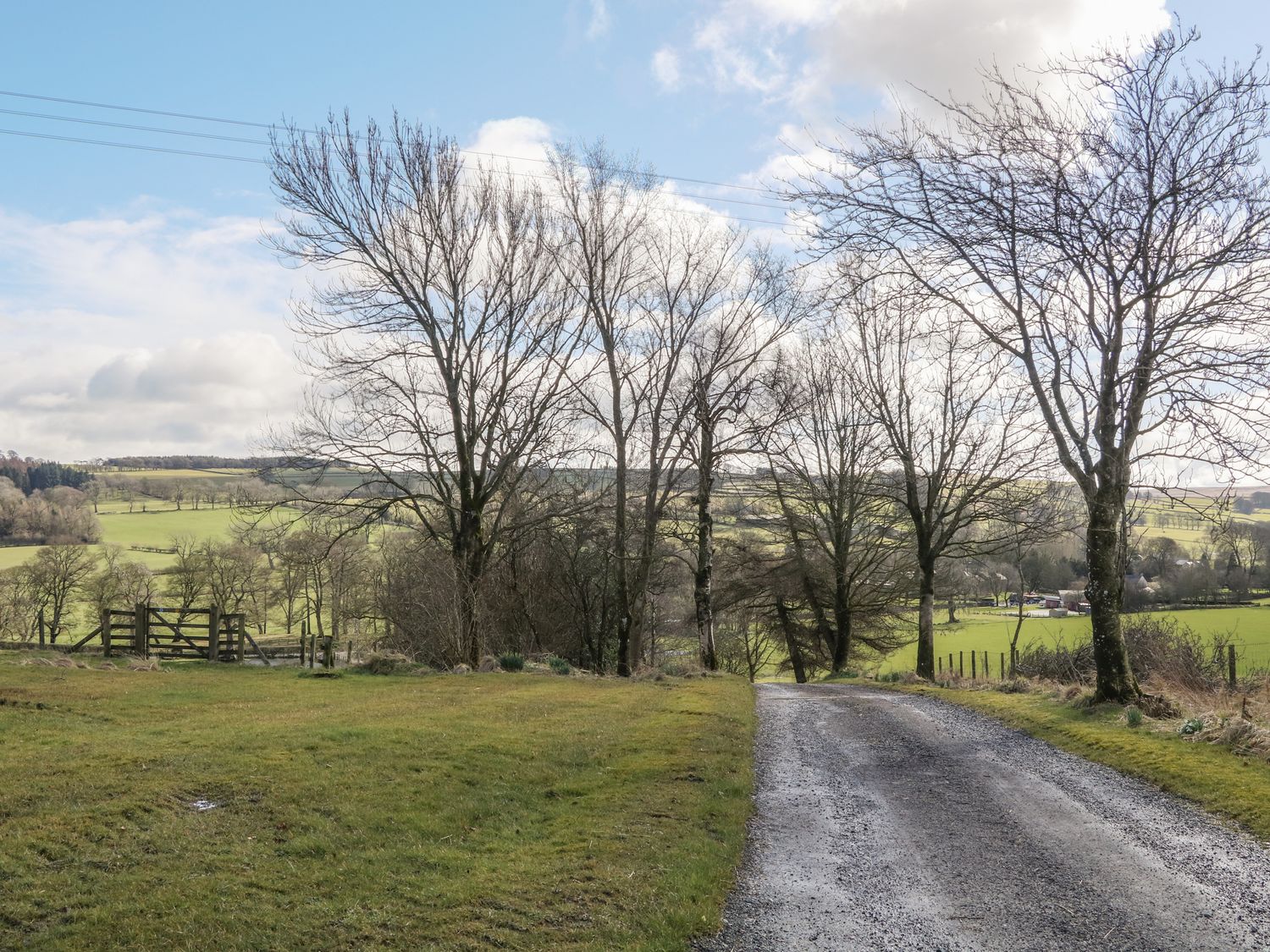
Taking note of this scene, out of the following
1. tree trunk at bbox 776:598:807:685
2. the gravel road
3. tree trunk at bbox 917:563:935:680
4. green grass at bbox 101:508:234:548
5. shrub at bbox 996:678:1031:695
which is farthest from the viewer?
green grass at bbox 101:508:234:548

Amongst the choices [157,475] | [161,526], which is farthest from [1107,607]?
[157,475]

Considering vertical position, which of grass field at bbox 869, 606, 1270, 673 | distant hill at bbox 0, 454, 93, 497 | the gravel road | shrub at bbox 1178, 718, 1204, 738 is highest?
distant hill at bbox 0, 454, 93, 497

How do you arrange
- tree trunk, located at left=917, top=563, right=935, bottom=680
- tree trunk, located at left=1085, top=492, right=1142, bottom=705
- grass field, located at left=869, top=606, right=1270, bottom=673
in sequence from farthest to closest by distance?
grass field, located at left=869, top=606, right=1270, bottom=673 < tree trunk, located at left=917, top=563, right=935, bottom=680 < tree trunk, located at left=1085, top=492, right=1142, bottom=705

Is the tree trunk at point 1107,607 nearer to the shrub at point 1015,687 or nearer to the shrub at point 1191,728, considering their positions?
the shrub at point 1191,728

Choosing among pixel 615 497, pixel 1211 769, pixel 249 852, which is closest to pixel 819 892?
pixel 249 852

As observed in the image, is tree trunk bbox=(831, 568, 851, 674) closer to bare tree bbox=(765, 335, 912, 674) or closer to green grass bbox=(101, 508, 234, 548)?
bare tree bbox=(765, 335, 912, 674)

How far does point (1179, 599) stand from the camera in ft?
163

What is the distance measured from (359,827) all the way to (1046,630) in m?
40.7

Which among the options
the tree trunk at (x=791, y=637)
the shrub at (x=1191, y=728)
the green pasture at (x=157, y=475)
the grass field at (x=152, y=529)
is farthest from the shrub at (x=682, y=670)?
the green pasture at (x=157, y=475)

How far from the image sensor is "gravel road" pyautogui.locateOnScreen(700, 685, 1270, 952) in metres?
5.81

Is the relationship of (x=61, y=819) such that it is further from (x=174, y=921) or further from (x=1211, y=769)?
(x=1211, y=769)

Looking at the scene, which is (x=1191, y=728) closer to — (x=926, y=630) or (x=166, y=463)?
(x=926, y=630)

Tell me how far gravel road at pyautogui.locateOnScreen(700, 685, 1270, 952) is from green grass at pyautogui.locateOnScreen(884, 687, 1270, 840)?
29 cm

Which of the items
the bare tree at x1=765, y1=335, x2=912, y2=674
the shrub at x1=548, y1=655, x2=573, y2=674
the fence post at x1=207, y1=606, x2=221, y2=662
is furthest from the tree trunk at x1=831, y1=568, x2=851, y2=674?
the fence post at x1=207, y1=606, x2=221, y2=662
